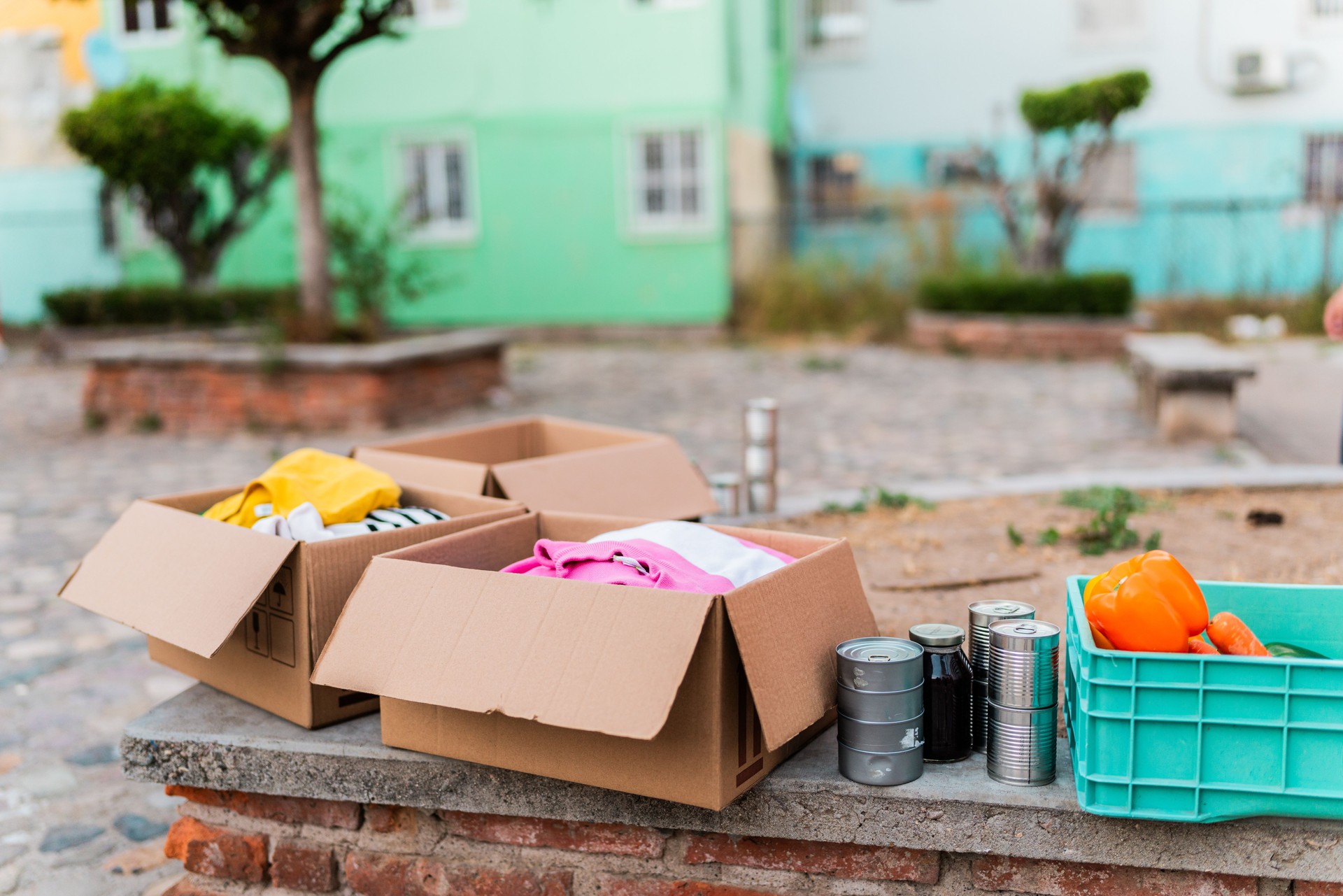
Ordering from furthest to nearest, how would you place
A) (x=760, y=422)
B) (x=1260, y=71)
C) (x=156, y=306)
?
(x=1260, y=71)
(x=156, y=306)
(x=760, y=422)

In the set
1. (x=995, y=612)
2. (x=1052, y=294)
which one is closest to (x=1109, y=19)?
(x=1052, y=294)

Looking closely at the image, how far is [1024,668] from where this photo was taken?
6.53 feet

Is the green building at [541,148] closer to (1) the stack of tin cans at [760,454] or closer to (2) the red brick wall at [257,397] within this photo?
(2) the red brick wall at [257,397]

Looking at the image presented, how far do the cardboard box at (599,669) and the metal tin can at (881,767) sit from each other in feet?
0.36

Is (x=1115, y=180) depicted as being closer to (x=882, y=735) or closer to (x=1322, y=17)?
(x=1322, y=17)

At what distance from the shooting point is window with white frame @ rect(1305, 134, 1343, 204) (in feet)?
54.0

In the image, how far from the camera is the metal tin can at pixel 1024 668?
1.98 meters

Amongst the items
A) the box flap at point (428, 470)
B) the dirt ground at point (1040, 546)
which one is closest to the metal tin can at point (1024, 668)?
the dirt ground at point (1040, 546)

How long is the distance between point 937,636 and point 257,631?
1369mm

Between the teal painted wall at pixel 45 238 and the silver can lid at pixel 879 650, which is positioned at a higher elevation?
the teal painted wall at pixel 45 238

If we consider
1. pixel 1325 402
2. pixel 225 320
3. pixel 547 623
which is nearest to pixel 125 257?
pixel 225 320

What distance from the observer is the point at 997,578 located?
351 cm

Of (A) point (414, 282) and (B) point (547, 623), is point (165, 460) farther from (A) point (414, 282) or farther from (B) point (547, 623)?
(A) point (414, 282)

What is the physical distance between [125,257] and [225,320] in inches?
162
